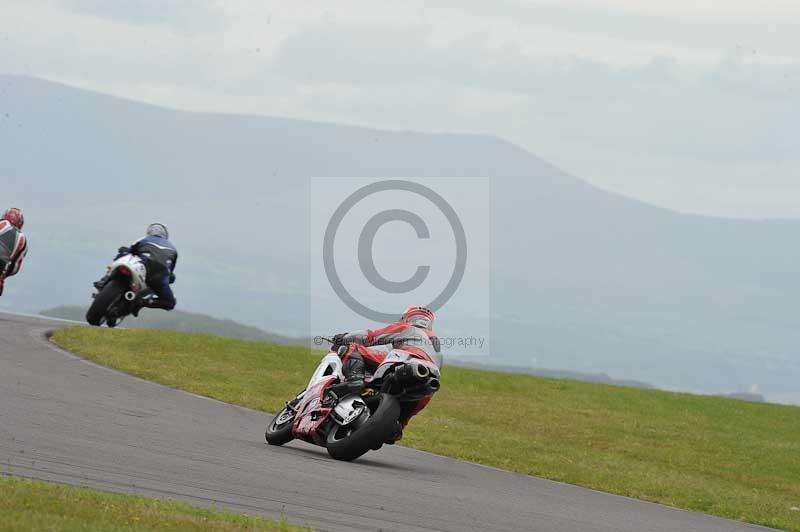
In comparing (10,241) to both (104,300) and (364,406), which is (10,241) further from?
(364,406)

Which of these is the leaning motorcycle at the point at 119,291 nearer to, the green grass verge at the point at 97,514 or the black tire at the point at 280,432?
the black tire at the point at 280,432

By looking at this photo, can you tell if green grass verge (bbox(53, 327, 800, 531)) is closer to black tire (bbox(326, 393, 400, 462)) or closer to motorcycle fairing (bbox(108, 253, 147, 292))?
motorcycle fairing (bbox(108, 253, 147, 292))

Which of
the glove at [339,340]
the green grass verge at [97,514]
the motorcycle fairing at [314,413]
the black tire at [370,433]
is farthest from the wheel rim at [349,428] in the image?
the green grass verge at [97,514]

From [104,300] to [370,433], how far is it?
41.5 ft

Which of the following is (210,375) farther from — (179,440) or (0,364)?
(179,440)

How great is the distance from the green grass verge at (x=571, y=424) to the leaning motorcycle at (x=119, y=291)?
1.77ft

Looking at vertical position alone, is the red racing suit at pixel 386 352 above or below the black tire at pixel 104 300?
below

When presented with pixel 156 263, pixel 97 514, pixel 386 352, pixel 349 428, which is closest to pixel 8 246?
pixel 156 263

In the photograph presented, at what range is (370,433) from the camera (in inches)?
502

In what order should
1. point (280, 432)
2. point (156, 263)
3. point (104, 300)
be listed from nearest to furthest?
point (280, 432)
point (156, 263)
point (104, 300)

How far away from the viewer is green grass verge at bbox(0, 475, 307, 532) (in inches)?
296

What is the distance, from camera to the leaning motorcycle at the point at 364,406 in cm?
1277

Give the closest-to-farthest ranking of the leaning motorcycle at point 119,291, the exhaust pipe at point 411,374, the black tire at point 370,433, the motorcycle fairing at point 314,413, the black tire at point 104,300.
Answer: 1. the black tire at point 370,433
2. the exhaust pipe at point 411,374
3. the motorcycle fairing at point 314,413
4. the leaning motorcycle at point 119,291
5. the black tire at point 104,300

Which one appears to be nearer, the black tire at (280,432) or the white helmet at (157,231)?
the black tire at (280,432)
